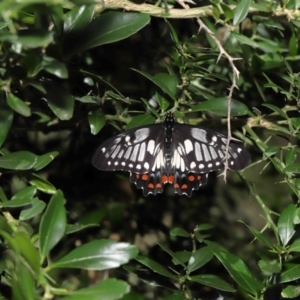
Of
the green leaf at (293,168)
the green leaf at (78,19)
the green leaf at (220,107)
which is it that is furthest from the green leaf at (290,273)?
the green leaf at (78,19)

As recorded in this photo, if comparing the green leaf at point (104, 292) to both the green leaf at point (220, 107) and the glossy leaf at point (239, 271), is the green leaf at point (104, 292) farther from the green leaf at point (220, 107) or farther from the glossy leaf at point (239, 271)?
the green leaf at point (220, 107)

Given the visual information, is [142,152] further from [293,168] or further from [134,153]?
[293,168]

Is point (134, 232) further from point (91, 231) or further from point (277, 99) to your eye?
point (277, 99)

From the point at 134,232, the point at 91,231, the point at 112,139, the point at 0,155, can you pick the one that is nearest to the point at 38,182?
the point at 0,155

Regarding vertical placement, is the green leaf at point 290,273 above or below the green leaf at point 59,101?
below

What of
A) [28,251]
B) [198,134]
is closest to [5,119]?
[28,251]

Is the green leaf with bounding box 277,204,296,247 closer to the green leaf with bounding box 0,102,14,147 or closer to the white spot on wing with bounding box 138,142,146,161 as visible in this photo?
the white spot on wing with bounding box 138,142,146,161
